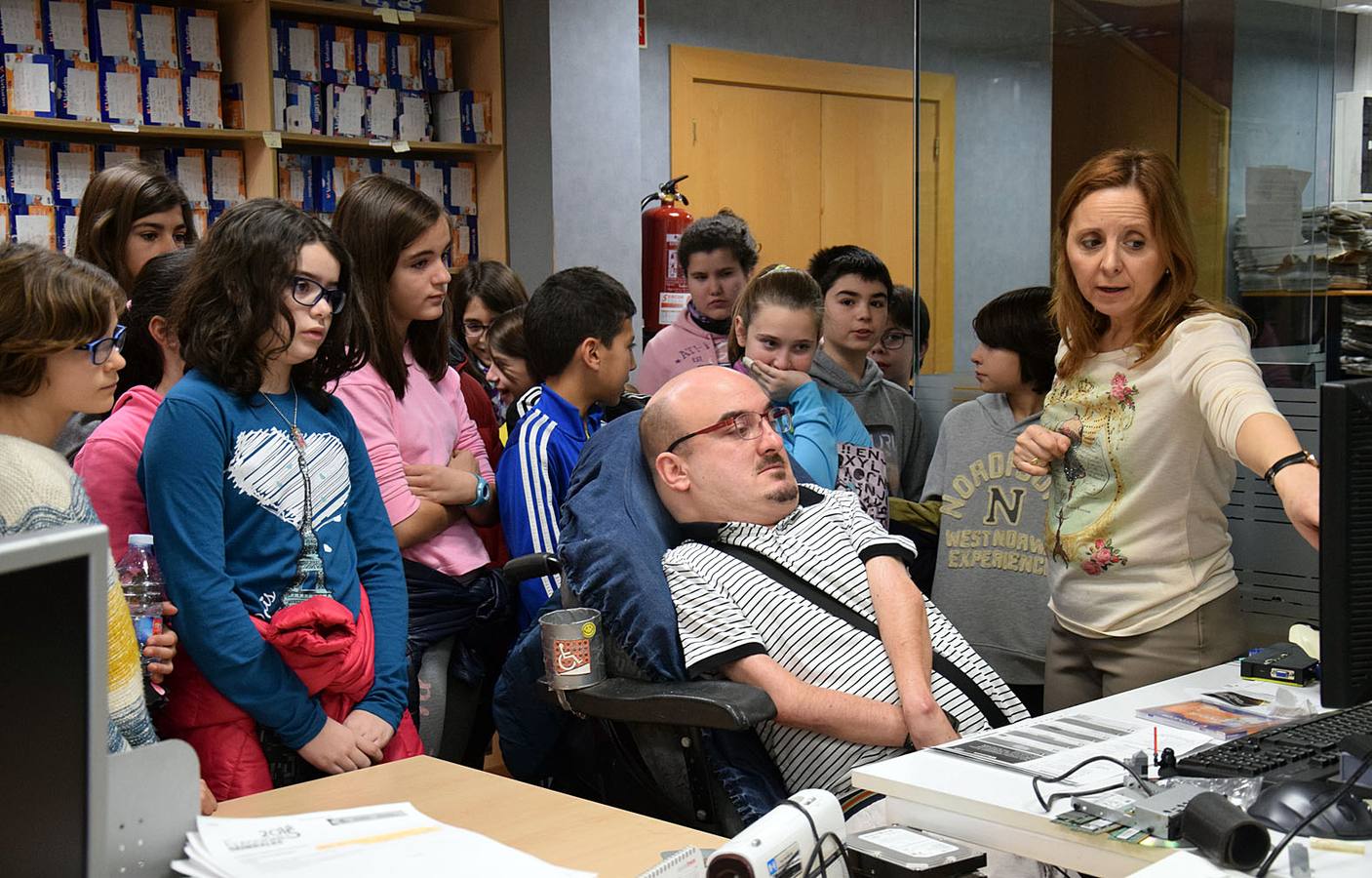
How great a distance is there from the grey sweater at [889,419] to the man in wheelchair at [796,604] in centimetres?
104

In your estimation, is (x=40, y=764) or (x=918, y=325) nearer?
(x=40, y=764)

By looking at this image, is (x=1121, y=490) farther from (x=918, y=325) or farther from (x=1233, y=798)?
(x=918, y=325)

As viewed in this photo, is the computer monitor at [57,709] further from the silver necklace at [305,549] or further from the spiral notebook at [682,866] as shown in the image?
the silver necklace at [305,549]

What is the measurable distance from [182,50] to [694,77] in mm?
2961

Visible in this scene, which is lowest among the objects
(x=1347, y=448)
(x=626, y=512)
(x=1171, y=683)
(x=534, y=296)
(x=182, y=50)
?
(x=1171, y=683)

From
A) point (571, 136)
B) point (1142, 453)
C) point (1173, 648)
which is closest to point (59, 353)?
point (1142, 453)

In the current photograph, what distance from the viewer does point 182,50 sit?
455 centimetres

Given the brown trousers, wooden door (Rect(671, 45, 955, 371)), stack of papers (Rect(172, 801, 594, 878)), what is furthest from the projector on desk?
wooden door (Rect(671, 45, 955, 371))

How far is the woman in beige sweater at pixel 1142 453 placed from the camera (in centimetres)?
208

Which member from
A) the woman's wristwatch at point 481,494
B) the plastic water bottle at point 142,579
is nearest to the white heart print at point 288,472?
the plastic water bottle at point 142,579

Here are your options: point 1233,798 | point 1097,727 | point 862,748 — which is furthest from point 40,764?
point 862,748

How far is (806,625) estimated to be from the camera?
2234 mm

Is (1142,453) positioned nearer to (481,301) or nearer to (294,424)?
(294,424)

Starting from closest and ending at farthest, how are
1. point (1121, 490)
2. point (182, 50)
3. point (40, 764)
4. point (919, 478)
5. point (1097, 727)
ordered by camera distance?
point (40, 764), point (1097, 727), point (1121, 490), point (919, 478), point (182, 50)
